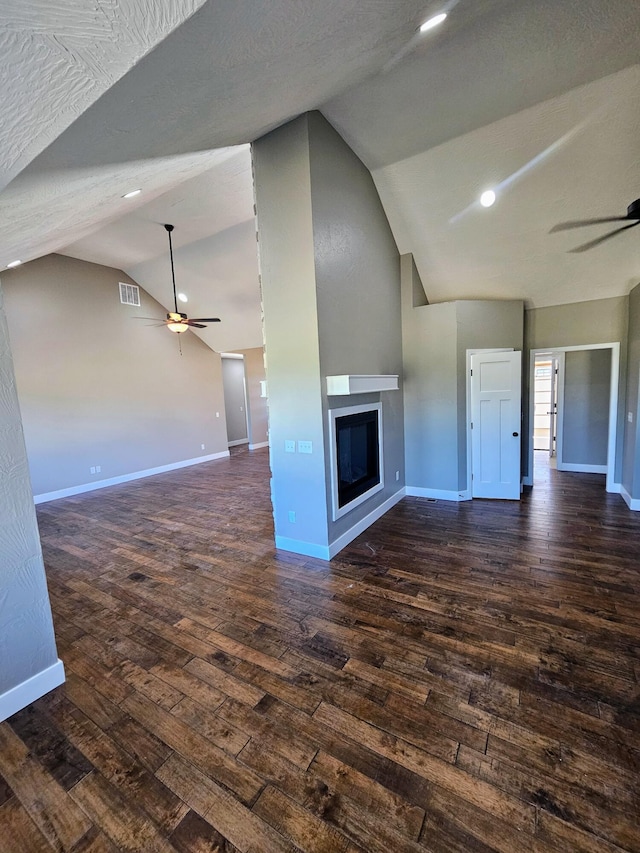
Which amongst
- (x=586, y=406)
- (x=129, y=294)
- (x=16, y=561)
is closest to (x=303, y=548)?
(x=16, y=561)

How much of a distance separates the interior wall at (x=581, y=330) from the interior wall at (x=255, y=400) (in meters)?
6.92

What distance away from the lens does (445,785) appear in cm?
146

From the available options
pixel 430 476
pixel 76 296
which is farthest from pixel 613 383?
pixel 76 296

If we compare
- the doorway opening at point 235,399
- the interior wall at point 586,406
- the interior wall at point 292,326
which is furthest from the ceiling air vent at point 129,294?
the interior wall at point 586,406

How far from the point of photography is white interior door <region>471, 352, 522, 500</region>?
4867 millimetres

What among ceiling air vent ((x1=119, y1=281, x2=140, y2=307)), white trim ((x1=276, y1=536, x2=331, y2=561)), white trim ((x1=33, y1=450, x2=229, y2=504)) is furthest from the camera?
ceiling air vent ((x1=119, y1=281, x2=140, y2=307))

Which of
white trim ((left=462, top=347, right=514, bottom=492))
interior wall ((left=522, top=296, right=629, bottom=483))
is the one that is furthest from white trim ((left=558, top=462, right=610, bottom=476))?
white trim ((left=462, top=347, right=514, bottom=492))

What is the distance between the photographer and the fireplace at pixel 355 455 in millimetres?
3572

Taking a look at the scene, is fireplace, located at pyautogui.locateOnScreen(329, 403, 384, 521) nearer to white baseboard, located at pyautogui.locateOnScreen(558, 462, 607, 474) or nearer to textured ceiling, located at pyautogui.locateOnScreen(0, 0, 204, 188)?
textured ceiling, located at pyautogui.locateOnScreen(0, 0, 204, 188)

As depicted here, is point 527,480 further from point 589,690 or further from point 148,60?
point 148,60

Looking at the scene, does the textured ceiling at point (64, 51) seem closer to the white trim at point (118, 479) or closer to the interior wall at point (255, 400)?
the white trim at point (118, 479)

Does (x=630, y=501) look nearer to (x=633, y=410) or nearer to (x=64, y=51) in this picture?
(x=633, y=410)

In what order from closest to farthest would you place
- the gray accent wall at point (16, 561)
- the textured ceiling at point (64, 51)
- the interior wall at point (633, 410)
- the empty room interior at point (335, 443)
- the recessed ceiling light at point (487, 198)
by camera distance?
1. the textured ceiling at point (64, 51)
2. the empty room interior at point (335, 443)
3. the gray accent wall at point (16, 561)
4. the recessed ceiling light at point (487, 198)
5. the interior wall at point (633, 410)

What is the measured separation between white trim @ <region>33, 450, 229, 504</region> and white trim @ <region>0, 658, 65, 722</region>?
390 centimetres
